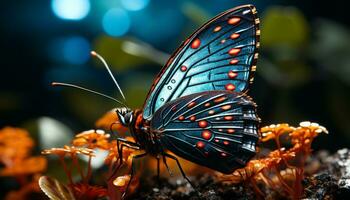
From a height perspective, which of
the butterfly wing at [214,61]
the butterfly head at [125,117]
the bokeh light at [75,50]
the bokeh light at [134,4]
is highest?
the bokeh light at [134,4]

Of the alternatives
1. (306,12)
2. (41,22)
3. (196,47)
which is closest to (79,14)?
(41,22)

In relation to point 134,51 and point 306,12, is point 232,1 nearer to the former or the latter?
point 306,12

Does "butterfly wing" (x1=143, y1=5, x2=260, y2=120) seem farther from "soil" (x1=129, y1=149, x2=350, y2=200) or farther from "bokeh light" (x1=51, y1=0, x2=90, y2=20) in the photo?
"bokeh light" (x1=51, y1=0, x2=90, y2=20)

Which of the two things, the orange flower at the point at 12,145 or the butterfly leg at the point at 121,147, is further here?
the orange flower at the point at 12,145

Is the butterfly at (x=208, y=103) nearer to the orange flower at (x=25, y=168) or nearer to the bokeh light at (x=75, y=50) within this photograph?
the orange flower at (x=25, y=168)

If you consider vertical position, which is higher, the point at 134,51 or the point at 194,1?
the point at 194,1

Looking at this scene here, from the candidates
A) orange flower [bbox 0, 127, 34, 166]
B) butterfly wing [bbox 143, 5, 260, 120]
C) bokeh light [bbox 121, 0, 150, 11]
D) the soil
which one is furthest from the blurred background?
butterfly wing [bbox 143, 5, 260, 120]

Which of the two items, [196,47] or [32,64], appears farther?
[32,64]

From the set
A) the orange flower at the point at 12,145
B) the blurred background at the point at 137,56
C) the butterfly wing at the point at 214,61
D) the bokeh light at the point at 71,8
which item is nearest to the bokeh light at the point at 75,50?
the blurred background at the point at 137,56

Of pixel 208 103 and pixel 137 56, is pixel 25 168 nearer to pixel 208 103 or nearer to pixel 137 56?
pixel 208 103
